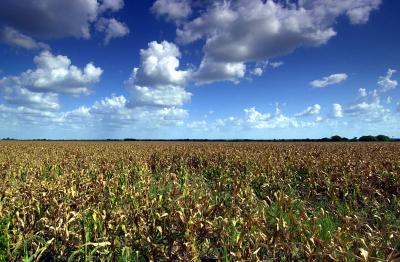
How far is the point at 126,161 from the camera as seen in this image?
1755 centimetres

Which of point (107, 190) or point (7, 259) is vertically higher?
point (107, 190)

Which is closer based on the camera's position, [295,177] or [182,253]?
[182,253]

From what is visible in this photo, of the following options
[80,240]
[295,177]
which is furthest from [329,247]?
[295,177]

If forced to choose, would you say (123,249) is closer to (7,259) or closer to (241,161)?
(7,259)

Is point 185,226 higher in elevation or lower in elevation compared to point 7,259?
higher

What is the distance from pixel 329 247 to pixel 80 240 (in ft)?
11.8

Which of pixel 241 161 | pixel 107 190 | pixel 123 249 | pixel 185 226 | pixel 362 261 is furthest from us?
pixel 241 161

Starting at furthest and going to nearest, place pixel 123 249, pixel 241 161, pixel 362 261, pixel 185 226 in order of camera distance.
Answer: pixel 241 161, pixel 185 226, pixel 123 249, pixel 362 261

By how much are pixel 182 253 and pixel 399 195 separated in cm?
766

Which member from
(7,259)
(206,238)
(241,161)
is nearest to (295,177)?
(241,161)

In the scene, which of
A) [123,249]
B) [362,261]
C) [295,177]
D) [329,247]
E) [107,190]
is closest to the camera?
[362,261]

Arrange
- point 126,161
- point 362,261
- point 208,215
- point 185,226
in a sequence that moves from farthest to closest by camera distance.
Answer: point 126,161, point 208,215, point 185,226, point 362,261

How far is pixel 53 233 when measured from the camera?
5.69 m

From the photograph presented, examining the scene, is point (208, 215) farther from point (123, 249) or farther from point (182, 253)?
point (123, 249)
